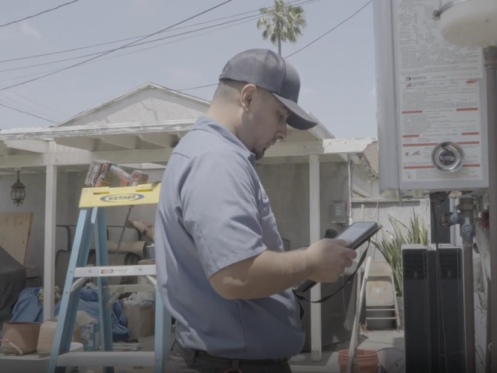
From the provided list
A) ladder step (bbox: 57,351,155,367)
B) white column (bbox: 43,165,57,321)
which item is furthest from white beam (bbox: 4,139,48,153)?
ladder step (bbox: 57,351,155,367)

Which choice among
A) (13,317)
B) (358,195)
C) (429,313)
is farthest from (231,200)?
(358,195)

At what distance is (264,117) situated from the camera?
1665mm

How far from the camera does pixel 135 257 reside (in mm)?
10109

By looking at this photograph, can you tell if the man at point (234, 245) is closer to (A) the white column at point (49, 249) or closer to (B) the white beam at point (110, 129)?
(B) the white beam at point (110, 129)

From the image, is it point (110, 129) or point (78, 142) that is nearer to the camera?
point (110, 129)

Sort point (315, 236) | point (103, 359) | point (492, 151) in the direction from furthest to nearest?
point (315, 236)
point (103, 359)
point (492, 151)

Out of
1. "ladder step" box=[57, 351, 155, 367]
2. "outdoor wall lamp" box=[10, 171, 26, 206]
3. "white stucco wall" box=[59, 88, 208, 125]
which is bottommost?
"ladder step" box=[57, 351, 155, 367]

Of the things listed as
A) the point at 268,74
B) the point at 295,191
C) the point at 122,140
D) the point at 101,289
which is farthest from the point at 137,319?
the point at 268,74

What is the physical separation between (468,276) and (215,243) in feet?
3.39

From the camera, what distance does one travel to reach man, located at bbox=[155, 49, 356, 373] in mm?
1410

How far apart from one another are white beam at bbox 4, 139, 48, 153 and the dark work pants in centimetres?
682

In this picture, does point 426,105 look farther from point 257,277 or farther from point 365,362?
point 365,362

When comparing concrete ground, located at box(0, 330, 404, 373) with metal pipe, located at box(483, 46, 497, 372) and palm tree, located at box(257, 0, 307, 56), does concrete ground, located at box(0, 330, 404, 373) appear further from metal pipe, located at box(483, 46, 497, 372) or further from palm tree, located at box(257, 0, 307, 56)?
palm tree, located at box(257, 0, 307, 56)

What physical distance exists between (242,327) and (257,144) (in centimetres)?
49
